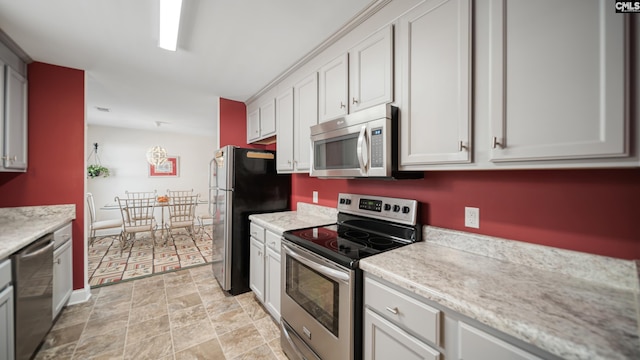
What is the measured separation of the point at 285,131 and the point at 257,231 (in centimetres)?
108

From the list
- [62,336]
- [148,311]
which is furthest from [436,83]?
[62,336]

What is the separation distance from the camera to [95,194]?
5.25 m

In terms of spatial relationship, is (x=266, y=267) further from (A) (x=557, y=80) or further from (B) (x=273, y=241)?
(A) (x=557, y=80)

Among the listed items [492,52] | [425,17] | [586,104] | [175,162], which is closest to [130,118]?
[175,162]

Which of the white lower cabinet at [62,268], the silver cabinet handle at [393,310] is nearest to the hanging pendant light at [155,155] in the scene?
the white lower cabinet at [62,268]

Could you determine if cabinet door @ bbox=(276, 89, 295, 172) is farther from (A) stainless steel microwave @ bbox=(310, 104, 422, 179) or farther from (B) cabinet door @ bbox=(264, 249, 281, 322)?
(B) cabinet door @ bbox=(264, 249, 281, 322)

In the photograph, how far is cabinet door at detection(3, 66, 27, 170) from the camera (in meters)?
1.98

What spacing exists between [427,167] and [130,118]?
5.57 meters

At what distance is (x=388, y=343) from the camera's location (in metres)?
1.10

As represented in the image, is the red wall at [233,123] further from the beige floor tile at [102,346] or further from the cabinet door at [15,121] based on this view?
the beige floor tile at [102,346]

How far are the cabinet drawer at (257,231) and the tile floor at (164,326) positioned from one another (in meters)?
0.71

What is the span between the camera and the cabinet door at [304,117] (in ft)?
7.01

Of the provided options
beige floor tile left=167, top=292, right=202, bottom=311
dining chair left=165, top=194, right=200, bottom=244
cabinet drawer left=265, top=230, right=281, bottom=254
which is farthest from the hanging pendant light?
cabinet drawer left=265, top=230, right=281, bottom=254

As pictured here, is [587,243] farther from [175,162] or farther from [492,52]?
[175,162]
